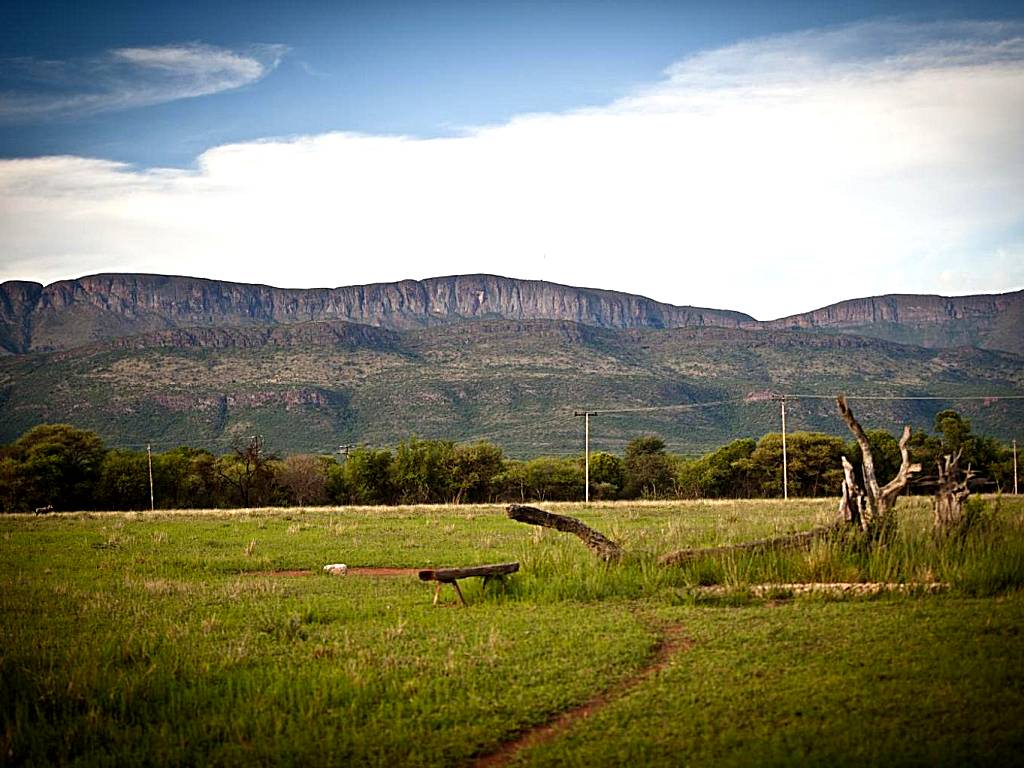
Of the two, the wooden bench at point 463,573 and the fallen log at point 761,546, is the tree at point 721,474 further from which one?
the wooden bench at point 463,573

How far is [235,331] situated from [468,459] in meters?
131

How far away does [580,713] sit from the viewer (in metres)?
8.79

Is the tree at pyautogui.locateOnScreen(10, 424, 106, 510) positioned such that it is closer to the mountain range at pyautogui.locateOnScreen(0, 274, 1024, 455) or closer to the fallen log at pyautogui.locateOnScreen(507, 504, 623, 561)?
the mountain range at pyautogui.locateOnScreen(0, 274, 1024, 455)

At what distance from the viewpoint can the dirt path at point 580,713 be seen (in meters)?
7.84

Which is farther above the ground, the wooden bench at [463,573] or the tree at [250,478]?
the wooden bench at [463,573]

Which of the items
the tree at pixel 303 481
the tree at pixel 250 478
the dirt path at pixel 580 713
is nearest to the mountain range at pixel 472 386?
the tree at pixel 303 481

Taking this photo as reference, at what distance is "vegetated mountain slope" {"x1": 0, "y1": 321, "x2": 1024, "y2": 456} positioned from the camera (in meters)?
131

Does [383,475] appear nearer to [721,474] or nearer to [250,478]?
[250,478]

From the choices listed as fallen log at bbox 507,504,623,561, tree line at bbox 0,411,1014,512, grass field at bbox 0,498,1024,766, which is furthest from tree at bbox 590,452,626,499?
fallen log at bbox 507,504,623,561

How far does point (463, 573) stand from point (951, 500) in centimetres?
822

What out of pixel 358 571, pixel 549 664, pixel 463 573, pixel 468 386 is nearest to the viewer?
pixel 549 664

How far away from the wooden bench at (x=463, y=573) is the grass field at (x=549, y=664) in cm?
27

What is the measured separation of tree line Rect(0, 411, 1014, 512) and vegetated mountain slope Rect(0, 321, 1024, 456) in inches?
1873

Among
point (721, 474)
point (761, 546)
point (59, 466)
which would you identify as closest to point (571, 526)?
point (761, 546)
